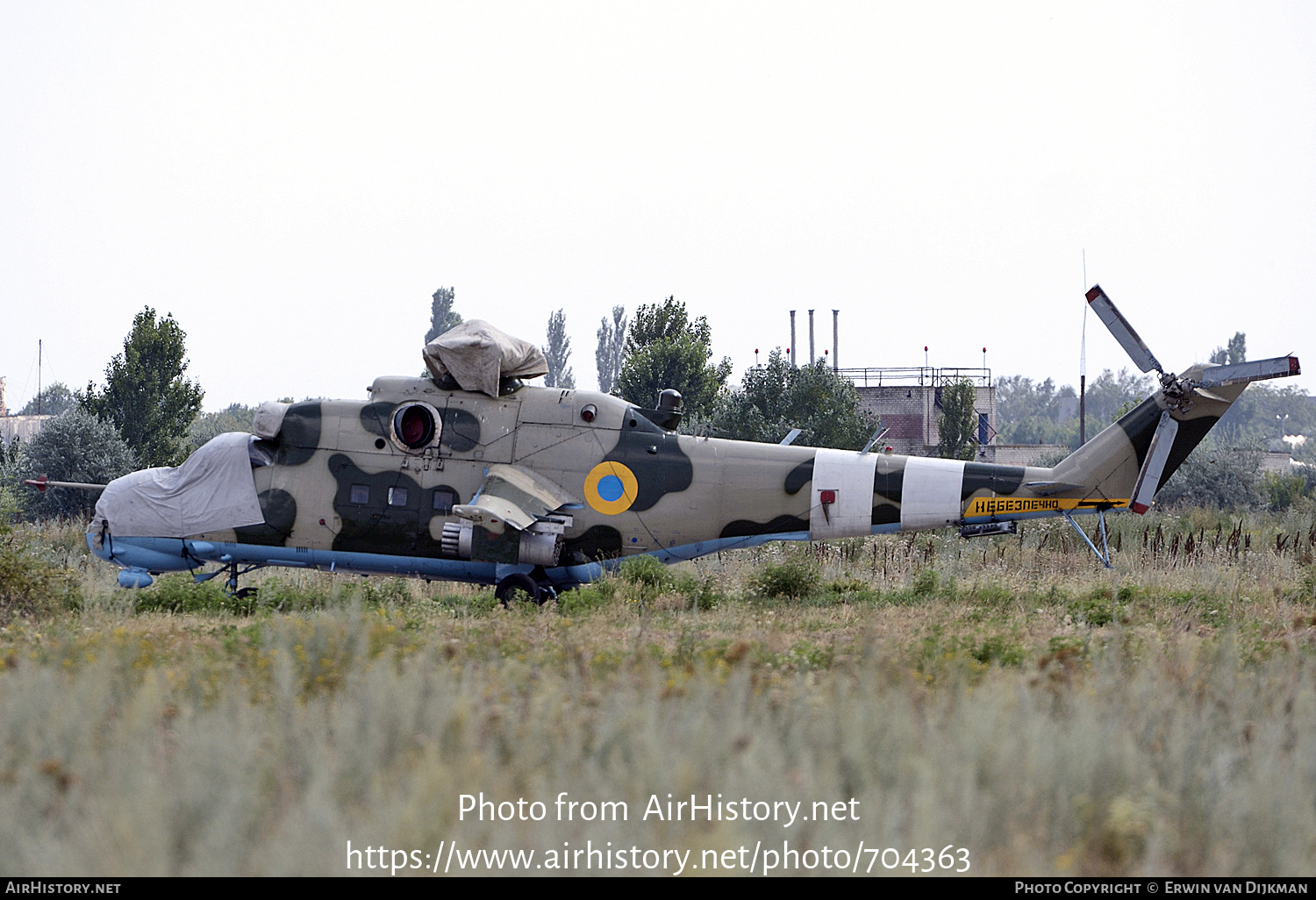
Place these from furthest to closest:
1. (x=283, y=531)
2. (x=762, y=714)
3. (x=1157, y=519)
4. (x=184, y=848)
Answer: (x=1157, y=519) < (x=283, y=531) < (x=762, y=714) < (x=184, y=848)

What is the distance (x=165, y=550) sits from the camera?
14.5 m

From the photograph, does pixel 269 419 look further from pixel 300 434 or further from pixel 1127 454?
pixel 1127 454

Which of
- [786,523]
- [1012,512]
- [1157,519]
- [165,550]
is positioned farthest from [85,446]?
[1157,519]

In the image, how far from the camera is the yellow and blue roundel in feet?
45.3

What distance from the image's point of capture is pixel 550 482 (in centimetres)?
1373

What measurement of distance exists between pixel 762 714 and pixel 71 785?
3557 millimetres

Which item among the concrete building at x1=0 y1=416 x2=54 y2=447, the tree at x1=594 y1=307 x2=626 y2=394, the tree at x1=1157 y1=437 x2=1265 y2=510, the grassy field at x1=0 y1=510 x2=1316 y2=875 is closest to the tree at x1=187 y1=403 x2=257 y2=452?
the concrete building at x1=0 y1=416 x2=54 y2=447

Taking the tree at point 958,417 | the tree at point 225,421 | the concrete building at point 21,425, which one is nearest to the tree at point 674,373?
the tree at point 958,417

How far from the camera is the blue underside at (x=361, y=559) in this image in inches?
549

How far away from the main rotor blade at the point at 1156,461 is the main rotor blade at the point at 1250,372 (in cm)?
69

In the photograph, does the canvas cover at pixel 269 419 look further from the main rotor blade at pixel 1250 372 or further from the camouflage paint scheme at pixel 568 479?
the main rotor blade at pixel 1250 372

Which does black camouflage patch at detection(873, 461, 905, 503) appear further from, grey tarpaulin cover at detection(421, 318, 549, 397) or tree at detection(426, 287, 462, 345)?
tree at detection(426, 287, 462, 345)

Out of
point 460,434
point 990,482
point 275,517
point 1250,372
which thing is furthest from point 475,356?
point 1250,372

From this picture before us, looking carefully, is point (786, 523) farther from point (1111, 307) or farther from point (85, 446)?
point (85, 446)
